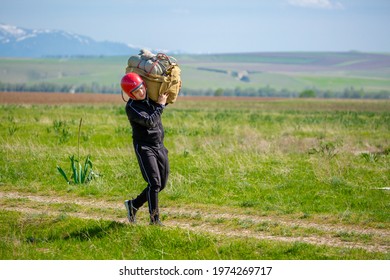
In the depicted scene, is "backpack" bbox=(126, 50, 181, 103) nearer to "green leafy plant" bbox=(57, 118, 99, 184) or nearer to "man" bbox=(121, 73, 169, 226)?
"man" bbox=(121, 73, 169, 226)

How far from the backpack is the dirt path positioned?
2102mm

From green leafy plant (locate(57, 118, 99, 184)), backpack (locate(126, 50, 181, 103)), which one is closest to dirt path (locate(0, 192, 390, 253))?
green leafy plant (locate(57, 118, 99, 184))

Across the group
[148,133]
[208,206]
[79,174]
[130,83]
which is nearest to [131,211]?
[148,133]

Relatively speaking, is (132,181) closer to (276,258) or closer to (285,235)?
(285,235)

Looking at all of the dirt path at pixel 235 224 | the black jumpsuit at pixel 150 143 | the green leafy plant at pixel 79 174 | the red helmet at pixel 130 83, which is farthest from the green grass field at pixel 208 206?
the red helmet at pixel 130 83

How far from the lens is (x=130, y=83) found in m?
8.86

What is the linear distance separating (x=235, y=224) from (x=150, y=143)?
202cm

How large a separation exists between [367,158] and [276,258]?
10.2 m

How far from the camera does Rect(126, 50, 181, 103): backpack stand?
9.07 m

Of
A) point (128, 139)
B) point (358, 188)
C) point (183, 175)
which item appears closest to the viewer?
point (358, 188)

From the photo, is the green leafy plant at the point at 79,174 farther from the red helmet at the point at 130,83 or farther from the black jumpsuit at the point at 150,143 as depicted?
the red helmet at the point at 130,83

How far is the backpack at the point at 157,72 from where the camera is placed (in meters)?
9.07

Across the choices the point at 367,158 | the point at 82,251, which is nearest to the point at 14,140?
the point at 367,158

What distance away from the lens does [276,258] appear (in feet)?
26.9
